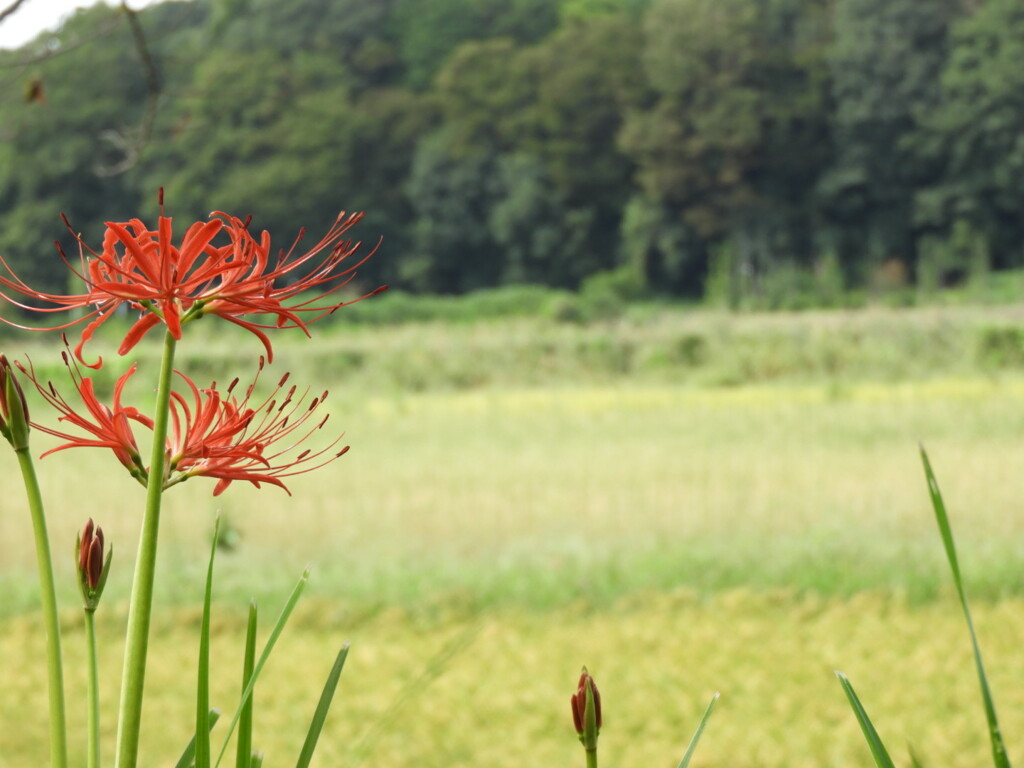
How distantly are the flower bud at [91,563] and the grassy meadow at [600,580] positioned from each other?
0.13 metres

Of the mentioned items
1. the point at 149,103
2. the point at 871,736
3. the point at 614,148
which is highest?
the point at 614,148

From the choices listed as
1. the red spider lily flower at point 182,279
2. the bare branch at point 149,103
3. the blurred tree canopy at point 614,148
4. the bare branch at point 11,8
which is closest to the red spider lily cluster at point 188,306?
the red spider lily flower at point 182,279

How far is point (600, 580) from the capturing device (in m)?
3.99

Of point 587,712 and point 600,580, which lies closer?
point 587,712

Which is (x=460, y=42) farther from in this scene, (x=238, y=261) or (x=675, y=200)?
(x=238, y=261)

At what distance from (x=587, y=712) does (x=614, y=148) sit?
25.1 meters

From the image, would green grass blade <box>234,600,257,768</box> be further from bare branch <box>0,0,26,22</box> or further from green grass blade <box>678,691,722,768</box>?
bare branch <box>0,0,26,22</box>

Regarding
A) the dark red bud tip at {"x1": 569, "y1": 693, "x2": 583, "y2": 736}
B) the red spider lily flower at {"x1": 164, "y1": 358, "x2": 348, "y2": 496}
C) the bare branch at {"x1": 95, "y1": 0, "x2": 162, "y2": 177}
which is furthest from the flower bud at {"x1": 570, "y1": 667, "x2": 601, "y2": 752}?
the bare branch at {"x1": 95, "y1": 0, "x2": 162, "y2": 177}

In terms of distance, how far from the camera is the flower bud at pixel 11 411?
0.33m

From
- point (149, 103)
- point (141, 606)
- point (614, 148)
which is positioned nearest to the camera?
point (141, 606)

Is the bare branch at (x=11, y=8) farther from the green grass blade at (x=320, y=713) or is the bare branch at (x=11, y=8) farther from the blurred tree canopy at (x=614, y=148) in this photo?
the blurred tree canopy at (x=614, y=148)

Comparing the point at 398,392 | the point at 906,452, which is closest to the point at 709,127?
the point at 398,392

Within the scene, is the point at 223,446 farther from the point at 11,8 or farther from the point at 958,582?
the point at 11,8

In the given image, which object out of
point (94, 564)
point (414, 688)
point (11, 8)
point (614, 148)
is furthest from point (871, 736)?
point (614, 148)
